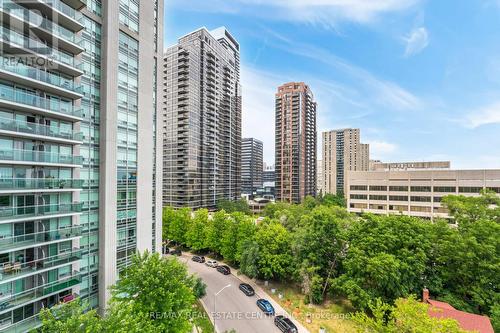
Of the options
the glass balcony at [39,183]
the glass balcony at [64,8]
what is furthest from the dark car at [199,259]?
the glass balcony at [64,8]

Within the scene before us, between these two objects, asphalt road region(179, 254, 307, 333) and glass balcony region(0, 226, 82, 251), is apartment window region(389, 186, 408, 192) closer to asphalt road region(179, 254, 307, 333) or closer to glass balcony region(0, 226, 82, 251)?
asphalt road region(179, 254, 307, 333)

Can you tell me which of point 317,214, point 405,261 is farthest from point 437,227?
point 317,214

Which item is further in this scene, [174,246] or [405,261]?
[174,246]

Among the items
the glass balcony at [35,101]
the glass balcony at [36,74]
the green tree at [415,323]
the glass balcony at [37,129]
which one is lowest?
the green tree at [415,323]

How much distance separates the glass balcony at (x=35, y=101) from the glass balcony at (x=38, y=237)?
28.8 ft

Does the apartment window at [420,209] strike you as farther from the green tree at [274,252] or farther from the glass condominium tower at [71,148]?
the glass condominium tower at [71,148]

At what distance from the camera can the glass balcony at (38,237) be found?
45.9 ft

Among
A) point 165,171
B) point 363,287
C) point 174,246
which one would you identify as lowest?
point 174,246

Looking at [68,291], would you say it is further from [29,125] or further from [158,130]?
[158,130]

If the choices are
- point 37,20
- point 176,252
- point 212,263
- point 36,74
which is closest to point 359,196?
point 212,263

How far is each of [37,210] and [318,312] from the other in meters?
27.1

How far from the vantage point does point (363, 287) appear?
2270 cm

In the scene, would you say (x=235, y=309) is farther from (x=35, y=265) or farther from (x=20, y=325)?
(x=35, y=265)

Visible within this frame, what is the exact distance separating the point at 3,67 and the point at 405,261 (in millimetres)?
36354
